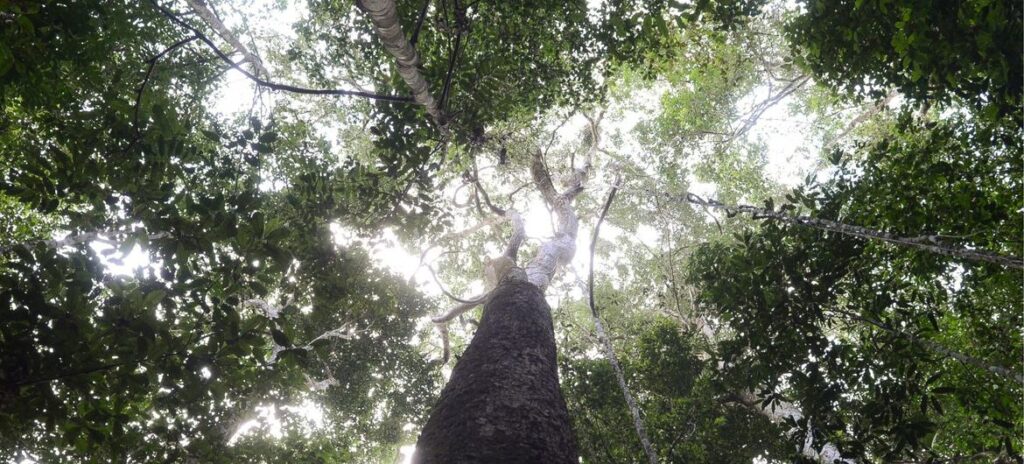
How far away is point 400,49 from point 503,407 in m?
3.33

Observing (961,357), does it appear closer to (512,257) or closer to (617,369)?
(617,369)

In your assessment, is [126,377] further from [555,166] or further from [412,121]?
[555,166]

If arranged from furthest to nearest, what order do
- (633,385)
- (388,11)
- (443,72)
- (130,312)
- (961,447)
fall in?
(633,385) → (961,447) → (443,72) → (388,11) → (130,312)

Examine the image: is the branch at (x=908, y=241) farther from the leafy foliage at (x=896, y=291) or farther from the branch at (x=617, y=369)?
the branch at (x=617, y=369)

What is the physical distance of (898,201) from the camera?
4613 millimetres

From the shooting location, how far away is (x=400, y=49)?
4613mm

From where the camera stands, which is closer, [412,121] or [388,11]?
[388,11]

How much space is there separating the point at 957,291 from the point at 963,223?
1.43 metres

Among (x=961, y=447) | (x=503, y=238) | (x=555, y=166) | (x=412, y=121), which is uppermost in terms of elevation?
(x=555, y=166)

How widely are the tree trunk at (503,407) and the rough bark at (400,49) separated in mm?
2566

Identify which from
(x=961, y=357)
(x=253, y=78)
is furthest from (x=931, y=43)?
(x=253, y=78)

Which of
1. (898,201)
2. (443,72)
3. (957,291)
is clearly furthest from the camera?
(443,72)

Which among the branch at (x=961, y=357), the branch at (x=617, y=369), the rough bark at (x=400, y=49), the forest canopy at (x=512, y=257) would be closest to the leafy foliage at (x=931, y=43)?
the forest canopy at (x=512, y=257)

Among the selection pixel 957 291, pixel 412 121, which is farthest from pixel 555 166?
pixel 957 291
